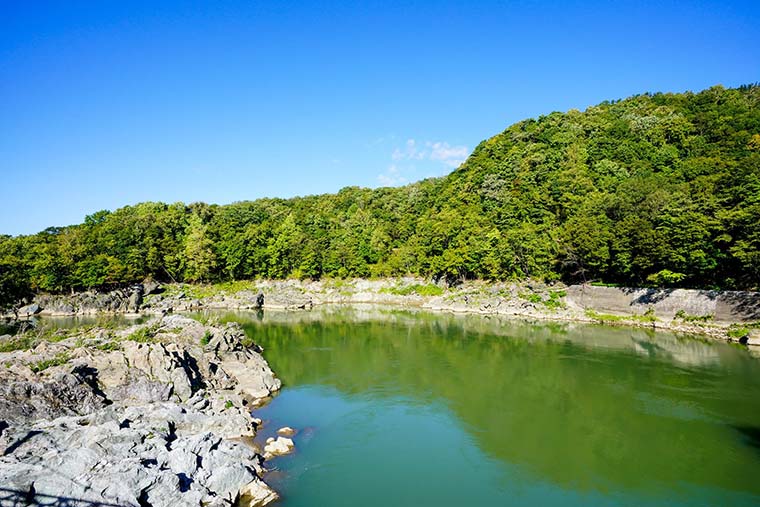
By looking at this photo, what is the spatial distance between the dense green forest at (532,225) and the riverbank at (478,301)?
210cm

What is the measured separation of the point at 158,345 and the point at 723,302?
126 ft

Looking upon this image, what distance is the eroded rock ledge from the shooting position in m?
10.9

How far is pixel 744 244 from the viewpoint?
3183 centimetres

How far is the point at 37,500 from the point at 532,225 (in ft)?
171

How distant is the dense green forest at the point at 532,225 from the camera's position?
3703 cm

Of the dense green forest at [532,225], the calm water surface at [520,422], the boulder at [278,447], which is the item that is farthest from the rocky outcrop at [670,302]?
the boulder at [278,447]

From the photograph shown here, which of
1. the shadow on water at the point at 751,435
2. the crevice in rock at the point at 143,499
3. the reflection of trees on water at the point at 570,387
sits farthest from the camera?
the shadow on water at the point at 751,435

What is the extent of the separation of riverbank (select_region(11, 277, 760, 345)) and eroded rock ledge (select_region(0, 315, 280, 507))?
3104cm

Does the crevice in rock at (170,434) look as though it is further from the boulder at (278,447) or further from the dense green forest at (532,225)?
the dense green forest at (532,225)

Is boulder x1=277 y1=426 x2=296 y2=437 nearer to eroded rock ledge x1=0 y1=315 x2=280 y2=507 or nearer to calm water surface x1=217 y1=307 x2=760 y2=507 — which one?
calm water surface x1=217 y1=307 x2=760 y2=507

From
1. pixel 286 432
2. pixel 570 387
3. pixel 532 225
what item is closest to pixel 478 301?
pixel 532 225

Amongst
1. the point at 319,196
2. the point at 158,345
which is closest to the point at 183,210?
the point at 319,196

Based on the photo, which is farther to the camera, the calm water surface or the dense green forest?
the dense green forest

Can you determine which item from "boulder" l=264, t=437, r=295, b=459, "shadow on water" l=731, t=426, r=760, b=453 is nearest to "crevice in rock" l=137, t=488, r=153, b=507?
"boulder" l=264, t=437, r=295, b=459
